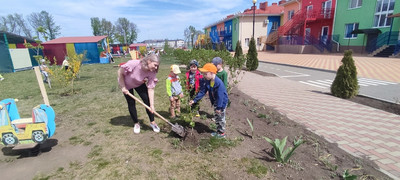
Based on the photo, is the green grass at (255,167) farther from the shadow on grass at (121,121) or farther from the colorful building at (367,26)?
the colorful building at (367,26)

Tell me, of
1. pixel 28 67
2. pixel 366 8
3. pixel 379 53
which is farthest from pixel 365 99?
pixel 28 67

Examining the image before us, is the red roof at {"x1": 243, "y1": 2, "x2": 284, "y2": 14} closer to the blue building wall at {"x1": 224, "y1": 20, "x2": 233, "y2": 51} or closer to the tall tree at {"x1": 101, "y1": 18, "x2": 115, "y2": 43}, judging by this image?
the blue building wall at {"x1": 224, "y1": 20, "x2": 233, "y2": 51}

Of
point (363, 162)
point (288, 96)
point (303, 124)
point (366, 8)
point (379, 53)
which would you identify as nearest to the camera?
point (363, 162)

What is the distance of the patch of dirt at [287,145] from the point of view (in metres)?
2.44

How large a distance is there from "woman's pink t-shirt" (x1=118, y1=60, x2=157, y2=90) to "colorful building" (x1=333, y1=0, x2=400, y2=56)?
22.3 m

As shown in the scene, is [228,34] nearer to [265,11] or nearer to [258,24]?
[258,24]

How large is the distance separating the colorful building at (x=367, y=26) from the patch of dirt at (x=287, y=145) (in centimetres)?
2046

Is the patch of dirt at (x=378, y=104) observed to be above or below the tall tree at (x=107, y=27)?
below

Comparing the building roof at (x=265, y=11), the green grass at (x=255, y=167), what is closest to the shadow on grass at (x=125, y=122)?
the green grass at (x=255, y=167)

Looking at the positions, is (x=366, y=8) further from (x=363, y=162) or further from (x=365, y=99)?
(x=363, y=162)

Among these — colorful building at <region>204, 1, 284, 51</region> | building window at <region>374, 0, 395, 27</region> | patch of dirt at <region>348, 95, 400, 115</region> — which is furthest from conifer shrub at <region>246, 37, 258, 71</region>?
colorful building at <region>204, 1, 284, 51</region>

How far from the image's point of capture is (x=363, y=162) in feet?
8.81

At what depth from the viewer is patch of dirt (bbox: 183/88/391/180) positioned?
244 centimetres

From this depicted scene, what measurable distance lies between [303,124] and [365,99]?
3.32 metres
